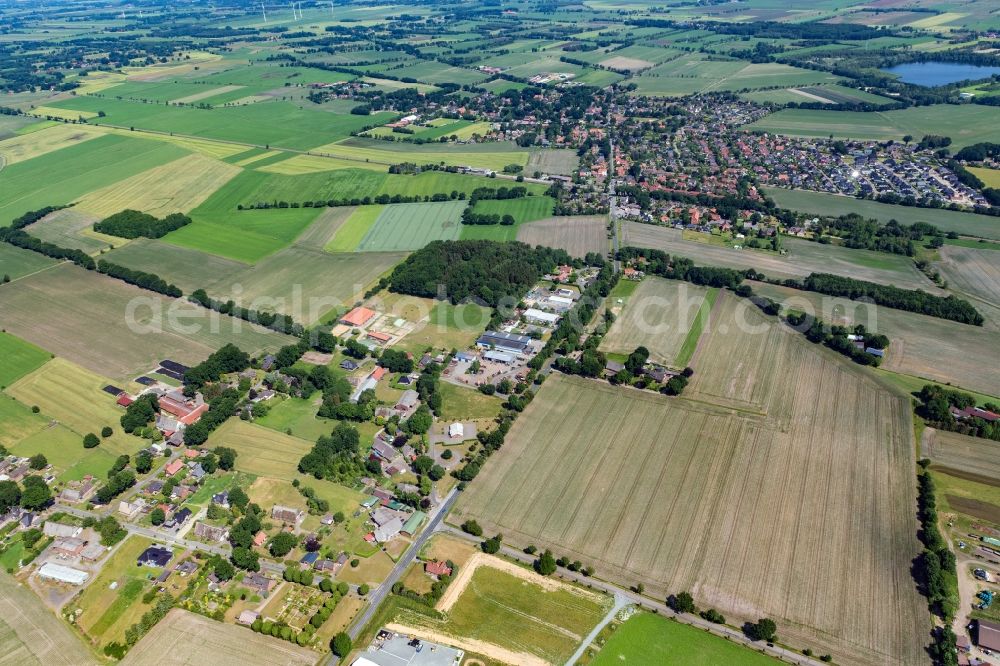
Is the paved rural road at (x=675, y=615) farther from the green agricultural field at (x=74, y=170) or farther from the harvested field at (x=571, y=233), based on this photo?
the green agricultural field at (x=74, y=170)

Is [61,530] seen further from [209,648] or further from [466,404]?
[466,404]

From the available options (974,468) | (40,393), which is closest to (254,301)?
(40,393)

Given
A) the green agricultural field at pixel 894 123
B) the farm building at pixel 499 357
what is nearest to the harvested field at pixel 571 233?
the farm building at pixel 499 357

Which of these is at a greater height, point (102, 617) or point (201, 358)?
point (201, 358)

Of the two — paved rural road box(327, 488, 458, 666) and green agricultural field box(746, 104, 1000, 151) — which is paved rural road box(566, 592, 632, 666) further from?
green agricultural field box(746, 104, 1000, 151)

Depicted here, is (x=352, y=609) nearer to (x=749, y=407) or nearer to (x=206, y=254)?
(x=749, y=407)

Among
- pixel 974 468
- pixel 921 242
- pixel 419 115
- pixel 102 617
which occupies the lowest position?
pixel 102 617

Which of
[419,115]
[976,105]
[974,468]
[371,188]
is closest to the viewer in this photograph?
[974,468]
